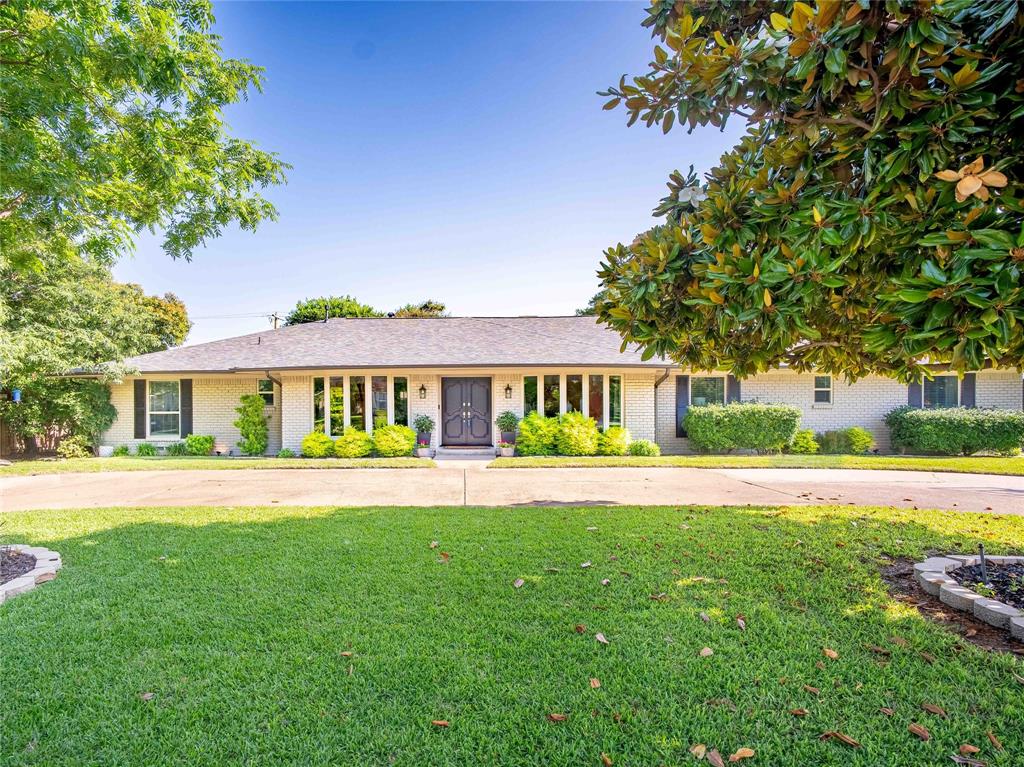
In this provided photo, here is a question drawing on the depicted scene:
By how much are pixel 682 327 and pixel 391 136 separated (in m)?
10.1

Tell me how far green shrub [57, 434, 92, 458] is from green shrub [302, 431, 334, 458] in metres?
7.14

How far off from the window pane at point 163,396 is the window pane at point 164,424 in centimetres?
13

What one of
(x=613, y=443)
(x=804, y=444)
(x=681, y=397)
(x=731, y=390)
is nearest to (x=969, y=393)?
(x=804, y=444)

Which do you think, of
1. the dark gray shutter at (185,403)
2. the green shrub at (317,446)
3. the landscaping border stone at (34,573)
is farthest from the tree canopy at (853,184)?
the dark gray shutter at (185,403)

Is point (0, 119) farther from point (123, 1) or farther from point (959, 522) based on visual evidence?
point (959, 522)

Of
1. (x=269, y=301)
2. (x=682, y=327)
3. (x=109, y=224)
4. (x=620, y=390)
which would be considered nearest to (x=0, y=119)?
(x=109, y=224)

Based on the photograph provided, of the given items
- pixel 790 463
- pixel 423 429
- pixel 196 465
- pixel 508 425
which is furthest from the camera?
pixel 423 429

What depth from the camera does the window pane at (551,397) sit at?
45.5 ft

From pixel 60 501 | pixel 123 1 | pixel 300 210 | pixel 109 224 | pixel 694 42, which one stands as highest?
pixel 300 210

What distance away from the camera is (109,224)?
192 inches

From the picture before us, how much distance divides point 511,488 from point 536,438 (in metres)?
4.74

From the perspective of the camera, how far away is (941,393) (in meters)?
14.0

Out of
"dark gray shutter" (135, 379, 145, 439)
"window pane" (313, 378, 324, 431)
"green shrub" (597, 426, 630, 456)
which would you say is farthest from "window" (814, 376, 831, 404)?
"dark gray shutter" (135, 379, 145, 439)

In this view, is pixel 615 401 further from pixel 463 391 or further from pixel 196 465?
pixel 196 465
